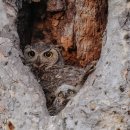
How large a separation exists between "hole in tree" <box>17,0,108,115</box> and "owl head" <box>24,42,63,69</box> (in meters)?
0.02

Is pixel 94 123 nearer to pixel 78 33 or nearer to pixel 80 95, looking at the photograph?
pixel 80 95

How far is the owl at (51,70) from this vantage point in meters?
3.93

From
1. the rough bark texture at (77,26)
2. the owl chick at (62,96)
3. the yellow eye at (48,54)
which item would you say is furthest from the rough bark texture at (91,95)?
the yellow eye at (48,54)

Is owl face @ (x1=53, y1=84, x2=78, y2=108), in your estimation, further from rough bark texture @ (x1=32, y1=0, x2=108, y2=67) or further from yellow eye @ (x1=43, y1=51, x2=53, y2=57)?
yellow eye @ (x1=43, y1=51, x2=53, y2=57)

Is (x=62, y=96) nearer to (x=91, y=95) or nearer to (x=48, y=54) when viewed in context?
(x=91, y=95)

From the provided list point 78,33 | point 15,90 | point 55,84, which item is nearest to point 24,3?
point 78,33

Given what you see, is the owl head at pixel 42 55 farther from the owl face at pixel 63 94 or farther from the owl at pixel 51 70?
the owl face at pixel 63 94

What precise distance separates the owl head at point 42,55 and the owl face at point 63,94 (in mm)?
1015

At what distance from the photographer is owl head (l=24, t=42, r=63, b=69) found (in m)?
4.88

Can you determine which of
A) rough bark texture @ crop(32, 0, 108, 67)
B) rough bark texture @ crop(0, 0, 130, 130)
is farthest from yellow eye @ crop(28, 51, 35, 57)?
rough bark texture @ crop(0, 0, 130, 130)

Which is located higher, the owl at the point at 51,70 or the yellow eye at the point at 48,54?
the owl at the point at 51,70

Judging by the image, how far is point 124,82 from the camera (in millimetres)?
3146

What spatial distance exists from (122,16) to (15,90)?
0.90 m

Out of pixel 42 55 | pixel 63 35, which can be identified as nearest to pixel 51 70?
pixel 63 35
